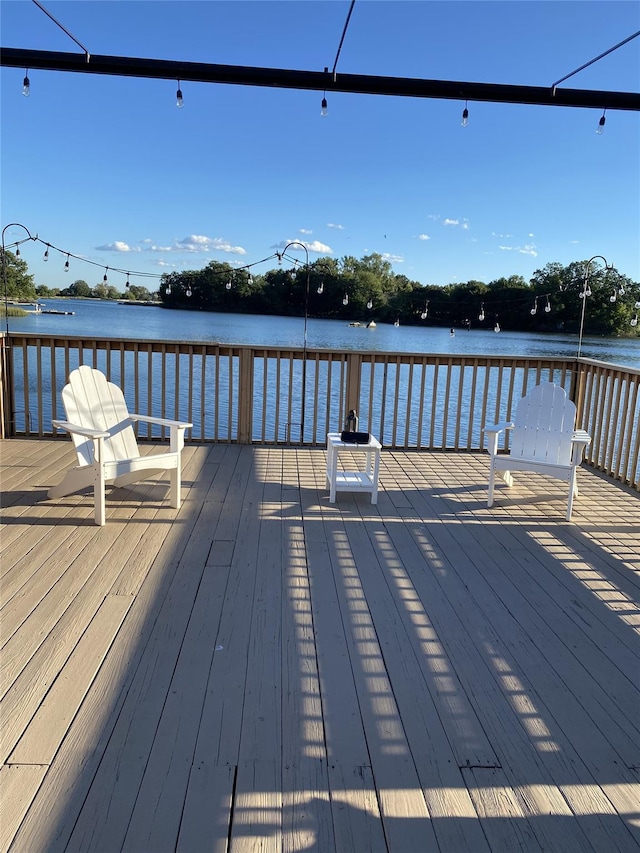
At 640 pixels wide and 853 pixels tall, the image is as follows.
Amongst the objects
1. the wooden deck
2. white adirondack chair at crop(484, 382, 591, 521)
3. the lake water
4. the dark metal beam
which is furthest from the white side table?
the lake water

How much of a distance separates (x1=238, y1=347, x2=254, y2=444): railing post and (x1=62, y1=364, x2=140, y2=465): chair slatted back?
162 centimetres

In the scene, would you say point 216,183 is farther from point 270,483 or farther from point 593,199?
point 270,483

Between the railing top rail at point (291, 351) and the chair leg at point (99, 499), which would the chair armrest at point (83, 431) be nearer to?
the chair leg at point (99, 499)

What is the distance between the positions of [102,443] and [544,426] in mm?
3154

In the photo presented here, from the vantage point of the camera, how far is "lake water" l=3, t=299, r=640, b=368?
7188mm

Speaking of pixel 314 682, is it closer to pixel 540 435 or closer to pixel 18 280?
pixel 540 435

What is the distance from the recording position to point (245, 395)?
6168 millimetres

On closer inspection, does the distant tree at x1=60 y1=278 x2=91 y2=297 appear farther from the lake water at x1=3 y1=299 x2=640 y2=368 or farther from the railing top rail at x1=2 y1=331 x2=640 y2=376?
the railing top rail at x1=2 y1=331 x2=640 y2=376

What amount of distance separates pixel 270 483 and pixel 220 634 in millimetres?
2392

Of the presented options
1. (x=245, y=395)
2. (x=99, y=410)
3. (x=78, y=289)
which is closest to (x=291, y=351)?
(x=245, y=395)

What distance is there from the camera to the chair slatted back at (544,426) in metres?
4.76

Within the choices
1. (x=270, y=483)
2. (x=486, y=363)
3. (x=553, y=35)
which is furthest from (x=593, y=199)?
(x=270, y=483)

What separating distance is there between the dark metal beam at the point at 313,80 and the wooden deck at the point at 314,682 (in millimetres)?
2977

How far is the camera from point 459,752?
1.93m
